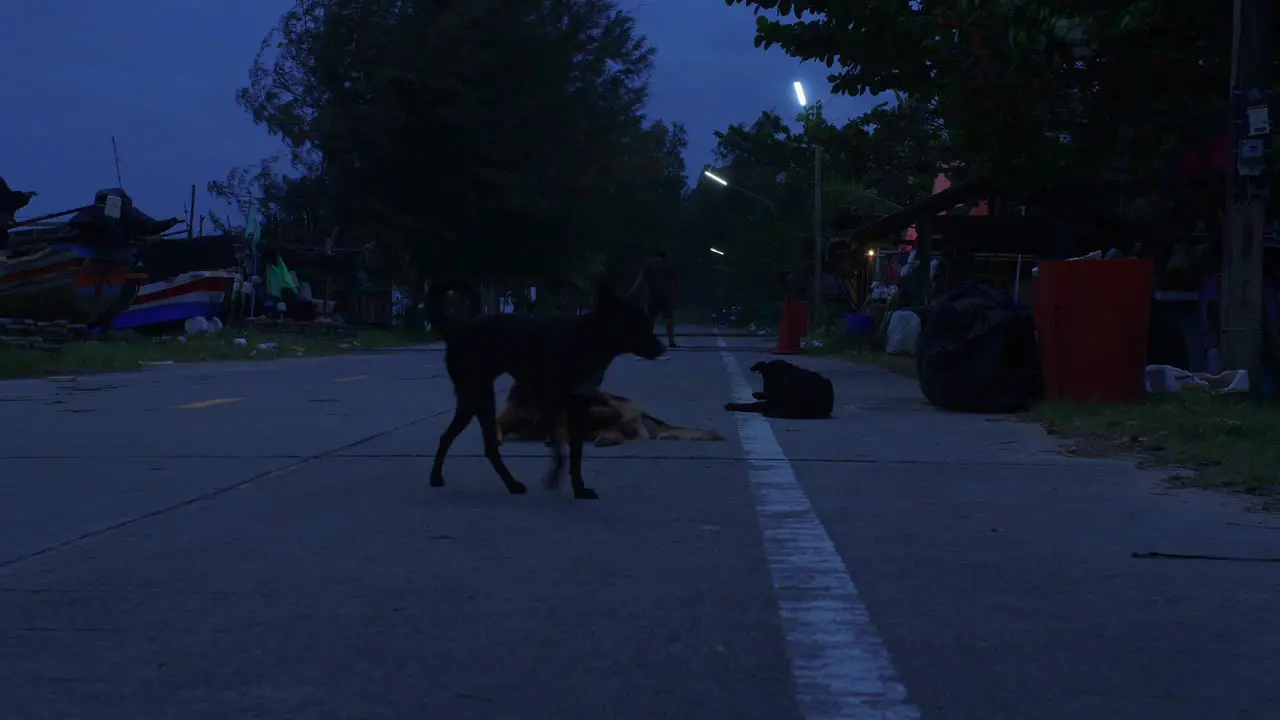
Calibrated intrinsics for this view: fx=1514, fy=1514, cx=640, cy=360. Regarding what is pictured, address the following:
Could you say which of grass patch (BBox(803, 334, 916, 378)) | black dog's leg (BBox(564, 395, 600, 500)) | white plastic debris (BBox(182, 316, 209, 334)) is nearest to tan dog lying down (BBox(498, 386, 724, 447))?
black dog's leg (BBox(564, 395, 600, 500))

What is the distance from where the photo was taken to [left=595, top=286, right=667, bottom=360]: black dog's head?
7.14 m

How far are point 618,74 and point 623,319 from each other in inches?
2112

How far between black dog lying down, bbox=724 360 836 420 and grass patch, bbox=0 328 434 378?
11.7m

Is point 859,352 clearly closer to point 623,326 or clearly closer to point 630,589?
point 623,326

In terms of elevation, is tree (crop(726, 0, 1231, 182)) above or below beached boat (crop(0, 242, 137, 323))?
above

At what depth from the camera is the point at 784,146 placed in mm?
27438

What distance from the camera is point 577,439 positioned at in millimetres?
7168

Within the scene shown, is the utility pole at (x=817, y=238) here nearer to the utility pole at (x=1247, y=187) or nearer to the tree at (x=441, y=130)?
the tree at (x=441, y=130)

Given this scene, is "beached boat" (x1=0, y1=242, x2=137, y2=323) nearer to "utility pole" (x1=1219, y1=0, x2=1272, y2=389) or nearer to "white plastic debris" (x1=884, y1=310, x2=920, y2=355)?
"white plastic debris" (x1=884, y1=310, x2=920, y2=355)

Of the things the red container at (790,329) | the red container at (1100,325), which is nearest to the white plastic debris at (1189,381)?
the red container at (1100,325)

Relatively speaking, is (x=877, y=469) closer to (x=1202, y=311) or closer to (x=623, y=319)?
(x=623, y=319)

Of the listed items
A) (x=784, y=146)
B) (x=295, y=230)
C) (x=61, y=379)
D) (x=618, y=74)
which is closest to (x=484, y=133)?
(x=295, y=230)

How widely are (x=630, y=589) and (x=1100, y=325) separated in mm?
8681

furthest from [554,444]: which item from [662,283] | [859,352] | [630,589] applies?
[859,352]
